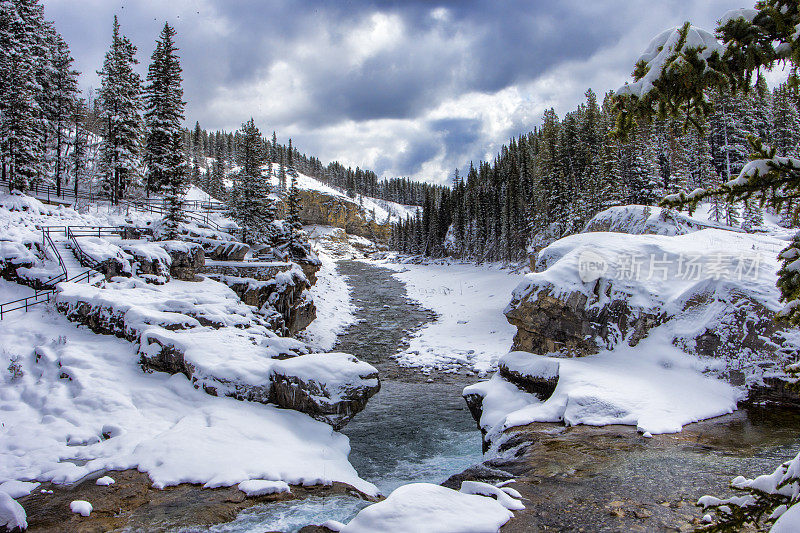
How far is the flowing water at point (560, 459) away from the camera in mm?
7828

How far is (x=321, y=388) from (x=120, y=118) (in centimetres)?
3942

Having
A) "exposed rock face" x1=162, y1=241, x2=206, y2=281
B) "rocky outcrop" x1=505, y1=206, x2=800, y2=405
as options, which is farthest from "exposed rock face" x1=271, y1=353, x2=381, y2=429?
"exposed rock face" x1=162, y1=241, x2=206, y2=281

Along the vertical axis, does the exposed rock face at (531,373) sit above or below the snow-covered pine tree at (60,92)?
below

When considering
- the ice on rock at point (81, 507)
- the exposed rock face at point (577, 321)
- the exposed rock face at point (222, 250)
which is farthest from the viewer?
the exposed rock face at point (222, 250)

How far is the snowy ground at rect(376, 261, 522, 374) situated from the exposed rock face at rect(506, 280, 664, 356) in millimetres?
6329

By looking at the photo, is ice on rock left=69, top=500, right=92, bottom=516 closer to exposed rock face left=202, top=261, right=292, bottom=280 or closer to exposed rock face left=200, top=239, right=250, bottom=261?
exposed rock face left=202, top=261, right=292, bottom=280

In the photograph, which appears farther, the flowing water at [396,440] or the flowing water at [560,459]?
the flowing water at [396,440]

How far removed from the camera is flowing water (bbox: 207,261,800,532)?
783 cm

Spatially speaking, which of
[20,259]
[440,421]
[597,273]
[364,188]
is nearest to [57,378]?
[20,259]

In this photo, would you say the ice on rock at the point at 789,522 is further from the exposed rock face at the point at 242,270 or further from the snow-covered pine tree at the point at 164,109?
the snow-covered pine tree at the point at 164,109

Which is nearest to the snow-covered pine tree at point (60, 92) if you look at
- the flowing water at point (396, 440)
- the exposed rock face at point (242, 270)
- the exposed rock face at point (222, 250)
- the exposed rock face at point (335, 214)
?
the exposed rock face at point (222, 250)

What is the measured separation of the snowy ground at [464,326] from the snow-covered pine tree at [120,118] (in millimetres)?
32976

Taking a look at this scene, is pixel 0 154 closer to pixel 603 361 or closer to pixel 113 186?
pixel 113 186

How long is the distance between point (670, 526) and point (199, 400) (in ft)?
40.1
